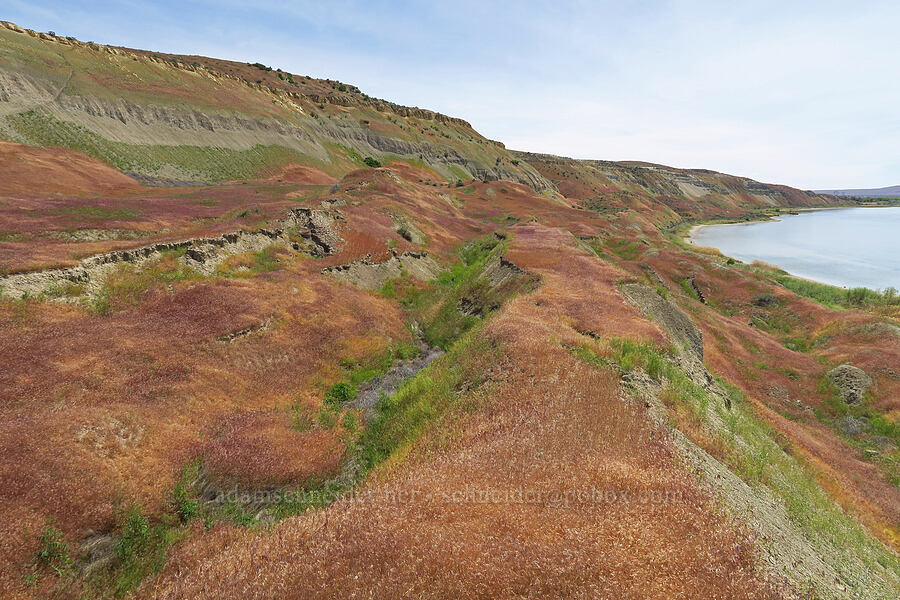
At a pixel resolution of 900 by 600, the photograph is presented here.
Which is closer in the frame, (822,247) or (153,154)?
(153,154)

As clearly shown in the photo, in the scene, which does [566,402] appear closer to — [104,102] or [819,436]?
[819,436]

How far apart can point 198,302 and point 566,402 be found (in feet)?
64.3

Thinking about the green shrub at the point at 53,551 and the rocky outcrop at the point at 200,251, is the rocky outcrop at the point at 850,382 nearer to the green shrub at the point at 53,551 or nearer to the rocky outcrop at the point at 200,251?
the green shrub at the point at 53,551

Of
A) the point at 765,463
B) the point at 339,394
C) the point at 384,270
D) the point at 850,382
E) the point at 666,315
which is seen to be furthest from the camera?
the point at 384,270

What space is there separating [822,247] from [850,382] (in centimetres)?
11149

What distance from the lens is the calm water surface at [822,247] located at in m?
75.0

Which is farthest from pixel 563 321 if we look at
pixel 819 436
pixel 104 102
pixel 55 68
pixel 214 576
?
pixel 55 68

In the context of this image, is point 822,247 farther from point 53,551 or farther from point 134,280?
point 53,551

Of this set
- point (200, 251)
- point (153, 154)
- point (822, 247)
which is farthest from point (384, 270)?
point (822, 247)

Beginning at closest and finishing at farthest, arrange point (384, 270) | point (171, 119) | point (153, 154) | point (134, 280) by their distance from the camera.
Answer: point (134, 280) → point (384, 270) → point (153, 154) → point (171, 119)

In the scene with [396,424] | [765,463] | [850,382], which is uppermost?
[396,424]

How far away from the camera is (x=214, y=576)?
249 inches

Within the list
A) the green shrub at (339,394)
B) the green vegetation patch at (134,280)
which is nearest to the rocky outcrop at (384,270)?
the green vegetation patch at (134,280)

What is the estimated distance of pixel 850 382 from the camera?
27812 mm
